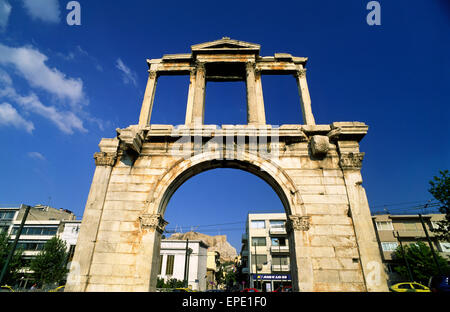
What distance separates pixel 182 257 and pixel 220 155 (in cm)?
3525

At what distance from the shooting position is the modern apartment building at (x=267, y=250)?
36631mm

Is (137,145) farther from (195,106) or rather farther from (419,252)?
(419,252)

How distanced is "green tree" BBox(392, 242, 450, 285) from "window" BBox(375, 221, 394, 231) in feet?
13.5

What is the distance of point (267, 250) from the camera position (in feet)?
128

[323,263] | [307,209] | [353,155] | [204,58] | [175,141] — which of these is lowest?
[323,263]

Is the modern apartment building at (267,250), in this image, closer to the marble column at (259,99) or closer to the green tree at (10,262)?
the marble column at (259,99)

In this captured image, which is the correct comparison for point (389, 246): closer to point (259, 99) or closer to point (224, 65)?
point (259, 99)

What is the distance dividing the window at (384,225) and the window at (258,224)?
17392 millimetres

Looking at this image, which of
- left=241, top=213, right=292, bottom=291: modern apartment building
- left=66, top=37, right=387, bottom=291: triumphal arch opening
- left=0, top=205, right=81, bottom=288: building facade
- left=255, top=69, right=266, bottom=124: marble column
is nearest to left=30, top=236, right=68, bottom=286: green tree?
left=0, top=205, right=81, bottom=288: building facade

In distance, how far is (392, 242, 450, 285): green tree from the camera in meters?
26.8

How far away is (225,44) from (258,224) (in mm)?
35956

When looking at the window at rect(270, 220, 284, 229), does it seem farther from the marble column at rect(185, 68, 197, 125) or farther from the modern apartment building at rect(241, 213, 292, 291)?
the marble column at rect(185, 68, 197, 125)
